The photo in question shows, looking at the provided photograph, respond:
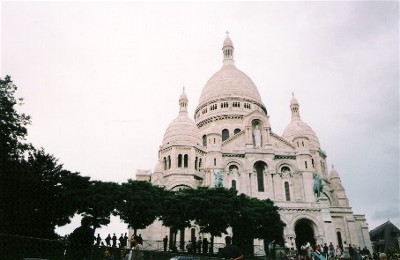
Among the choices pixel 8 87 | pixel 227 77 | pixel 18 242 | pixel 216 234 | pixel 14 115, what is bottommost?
pixel 18 242

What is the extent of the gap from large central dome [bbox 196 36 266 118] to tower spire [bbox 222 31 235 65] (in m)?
1.63

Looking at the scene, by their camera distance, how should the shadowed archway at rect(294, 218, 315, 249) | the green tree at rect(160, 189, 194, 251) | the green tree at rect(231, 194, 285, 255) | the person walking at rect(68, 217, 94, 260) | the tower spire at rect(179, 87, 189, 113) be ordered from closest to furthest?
1. the person walking at rect(68, 217, 94, 260)
2. the green tree at rect(160, 189, 194, 251)
3. the green tree at rect(231, 194, 285, 255)
4. the shadowed archway at rect(294, 218, 315, 249)
5. the tower spire at rect(179, 87, 189, 113)

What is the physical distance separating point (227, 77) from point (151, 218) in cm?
3924

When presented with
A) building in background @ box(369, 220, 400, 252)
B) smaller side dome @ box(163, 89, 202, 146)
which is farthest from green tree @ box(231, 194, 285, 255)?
building in background @ box(369, 220, 400, 252)

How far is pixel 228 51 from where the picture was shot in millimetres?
75438

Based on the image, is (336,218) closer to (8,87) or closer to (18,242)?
(8,87)

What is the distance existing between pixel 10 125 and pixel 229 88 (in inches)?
1691

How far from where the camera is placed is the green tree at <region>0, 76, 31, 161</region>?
26.6m

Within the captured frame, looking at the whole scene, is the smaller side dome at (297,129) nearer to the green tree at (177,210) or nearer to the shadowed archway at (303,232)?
the shadowed archway at (303,232)

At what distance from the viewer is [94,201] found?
3272cm

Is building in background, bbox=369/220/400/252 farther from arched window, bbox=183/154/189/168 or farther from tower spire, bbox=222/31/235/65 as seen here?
tower spire, bbox=222/31/235/65

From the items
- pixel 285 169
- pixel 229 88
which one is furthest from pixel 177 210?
pixel 229 88

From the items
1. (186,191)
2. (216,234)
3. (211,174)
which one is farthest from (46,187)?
(211,174)

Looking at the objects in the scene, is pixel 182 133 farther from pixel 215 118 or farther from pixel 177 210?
pixel 177 210
